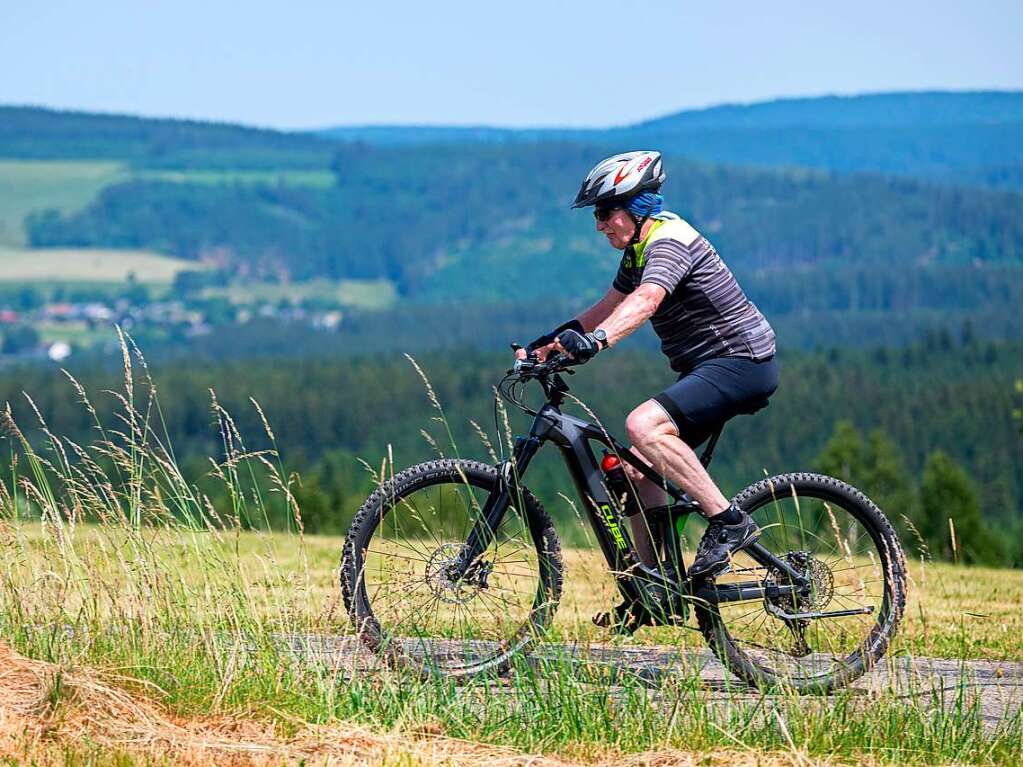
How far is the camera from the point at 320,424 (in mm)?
137250

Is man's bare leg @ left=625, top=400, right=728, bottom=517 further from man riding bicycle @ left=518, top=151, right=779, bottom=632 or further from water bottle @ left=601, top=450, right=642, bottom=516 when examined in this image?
water bottle @ left=601, top=450, right=642, bottom=516

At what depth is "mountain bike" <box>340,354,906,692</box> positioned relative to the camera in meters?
5.97

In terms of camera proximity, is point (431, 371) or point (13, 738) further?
point (431, 371)

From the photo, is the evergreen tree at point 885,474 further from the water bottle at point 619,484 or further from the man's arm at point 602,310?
the water bottle at point 619,484

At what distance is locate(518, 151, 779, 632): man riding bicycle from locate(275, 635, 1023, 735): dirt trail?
319 mm

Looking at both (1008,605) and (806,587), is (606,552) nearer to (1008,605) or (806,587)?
(806,587)

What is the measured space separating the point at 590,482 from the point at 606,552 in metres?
0.29

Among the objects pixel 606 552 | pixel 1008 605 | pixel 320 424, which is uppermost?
pixel 606 552

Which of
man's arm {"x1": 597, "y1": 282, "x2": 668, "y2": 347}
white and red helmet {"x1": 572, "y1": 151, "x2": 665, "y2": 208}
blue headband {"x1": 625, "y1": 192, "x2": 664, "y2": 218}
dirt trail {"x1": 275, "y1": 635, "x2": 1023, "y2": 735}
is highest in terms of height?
white and red helmet {"x1": 572, "y1": 151, "x2": 665, "y2": 208}

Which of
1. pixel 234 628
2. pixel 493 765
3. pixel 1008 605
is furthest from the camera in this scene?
pixel 1008 605

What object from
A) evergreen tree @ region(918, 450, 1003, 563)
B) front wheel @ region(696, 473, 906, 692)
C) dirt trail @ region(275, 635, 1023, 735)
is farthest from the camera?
evergreen tree @ region(918, 450, 1003, 563)

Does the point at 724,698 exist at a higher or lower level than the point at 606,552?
lower

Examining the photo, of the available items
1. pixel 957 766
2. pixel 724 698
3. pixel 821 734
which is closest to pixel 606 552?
pixel 724 698

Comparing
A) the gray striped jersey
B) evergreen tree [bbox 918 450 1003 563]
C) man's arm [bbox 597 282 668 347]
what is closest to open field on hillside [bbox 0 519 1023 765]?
man's arm [bbox 597 282 668 347]
